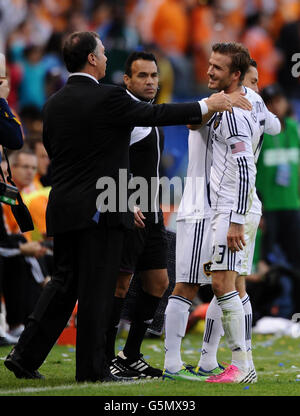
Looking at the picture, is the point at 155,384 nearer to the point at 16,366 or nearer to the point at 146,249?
the point at 16,366

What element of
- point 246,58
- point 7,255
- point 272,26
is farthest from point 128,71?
point 272,26

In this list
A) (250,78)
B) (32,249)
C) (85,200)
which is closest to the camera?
(85,200)

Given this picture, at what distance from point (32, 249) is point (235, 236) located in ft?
12.3

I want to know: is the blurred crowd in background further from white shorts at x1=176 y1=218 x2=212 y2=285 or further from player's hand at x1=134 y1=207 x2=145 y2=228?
white shorts at x1=176 y1=218 x2=212 y2=285

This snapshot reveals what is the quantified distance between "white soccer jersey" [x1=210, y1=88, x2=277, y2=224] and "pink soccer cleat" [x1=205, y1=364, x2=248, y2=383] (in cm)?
99

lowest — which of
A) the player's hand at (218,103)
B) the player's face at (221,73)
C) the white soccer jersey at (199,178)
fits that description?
the white soccer jersey at (199,178)

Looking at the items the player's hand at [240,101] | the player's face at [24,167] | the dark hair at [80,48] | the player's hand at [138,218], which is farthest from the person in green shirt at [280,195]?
the dark hair at [80,48]

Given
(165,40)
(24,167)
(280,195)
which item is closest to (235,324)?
(24,167)

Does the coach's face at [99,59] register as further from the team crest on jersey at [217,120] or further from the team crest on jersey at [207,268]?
the team crest on jersey at [207,268]

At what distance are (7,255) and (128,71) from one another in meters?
3.08

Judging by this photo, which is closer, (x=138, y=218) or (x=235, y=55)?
(x=235, y=55)

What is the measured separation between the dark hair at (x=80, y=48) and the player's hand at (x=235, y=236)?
4.69 feet

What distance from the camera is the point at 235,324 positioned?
6.59 m

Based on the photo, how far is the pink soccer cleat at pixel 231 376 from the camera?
657 cm
